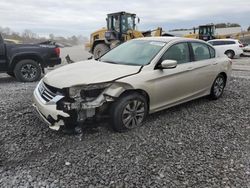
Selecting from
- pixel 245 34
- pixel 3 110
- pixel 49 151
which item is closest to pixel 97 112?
pixel 49 151

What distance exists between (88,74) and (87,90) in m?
0.35

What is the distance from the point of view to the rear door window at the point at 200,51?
5.54 m

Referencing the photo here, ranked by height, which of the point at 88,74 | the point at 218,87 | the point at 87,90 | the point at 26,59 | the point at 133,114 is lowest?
the point at 133,114

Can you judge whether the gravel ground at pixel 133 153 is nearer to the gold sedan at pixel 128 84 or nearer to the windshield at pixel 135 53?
the gold sedan at pixel 128 84

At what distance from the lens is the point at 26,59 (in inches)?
344

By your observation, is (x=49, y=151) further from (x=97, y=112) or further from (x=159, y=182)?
(x=159, y=182)

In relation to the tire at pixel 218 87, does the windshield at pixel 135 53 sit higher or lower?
higher

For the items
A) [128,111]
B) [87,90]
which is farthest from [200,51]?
[87,90]

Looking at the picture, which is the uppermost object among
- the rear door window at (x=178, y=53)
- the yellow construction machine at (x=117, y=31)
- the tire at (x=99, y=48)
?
the yellow construction machine at (x=117, y=31)

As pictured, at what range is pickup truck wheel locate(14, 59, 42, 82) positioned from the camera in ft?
28.1

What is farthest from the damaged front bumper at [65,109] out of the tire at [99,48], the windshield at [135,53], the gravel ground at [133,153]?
the tire at [99,48]

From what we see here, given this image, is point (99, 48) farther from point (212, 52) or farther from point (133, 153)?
point (133, 153)

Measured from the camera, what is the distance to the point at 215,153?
3.69 meters

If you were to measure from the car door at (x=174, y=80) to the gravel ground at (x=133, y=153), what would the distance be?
1.18 feet
